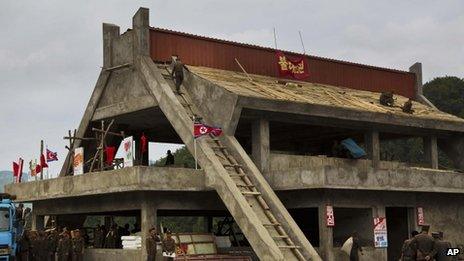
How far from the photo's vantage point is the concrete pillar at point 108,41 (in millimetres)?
37688

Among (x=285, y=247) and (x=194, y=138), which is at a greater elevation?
(x=194, y=138)

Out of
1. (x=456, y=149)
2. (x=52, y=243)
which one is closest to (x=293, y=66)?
(x=456, y=149)

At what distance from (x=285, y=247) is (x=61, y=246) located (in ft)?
34.5

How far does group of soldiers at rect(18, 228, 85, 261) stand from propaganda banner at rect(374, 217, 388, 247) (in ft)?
42.1

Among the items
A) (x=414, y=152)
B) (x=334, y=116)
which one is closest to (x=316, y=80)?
(x=334, y=116)

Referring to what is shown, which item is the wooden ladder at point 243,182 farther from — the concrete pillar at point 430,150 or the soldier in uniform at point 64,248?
the concrete pillar at point 430,150

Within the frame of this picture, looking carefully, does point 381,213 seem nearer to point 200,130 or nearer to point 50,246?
point 200,130

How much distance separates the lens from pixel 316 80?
42281mm

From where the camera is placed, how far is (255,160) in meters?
31.9

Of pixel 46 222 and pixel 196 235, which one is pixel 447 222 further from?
pixel 46 222

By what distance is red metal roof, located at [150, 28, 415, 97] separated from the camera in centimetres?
3600

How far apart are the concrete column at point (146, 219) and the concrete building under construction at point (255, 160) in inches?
1.7

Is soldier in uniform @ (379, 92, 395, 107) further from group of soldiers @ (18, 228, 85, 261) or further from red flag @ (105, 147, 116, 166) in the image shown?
group of soldiers @ (18, 228, 85, 261)

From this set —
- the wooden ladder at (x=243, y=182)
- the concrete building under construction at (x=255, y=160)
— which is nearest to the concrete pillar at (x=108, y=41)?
the concrete building under construction at (x=255, y=160)
